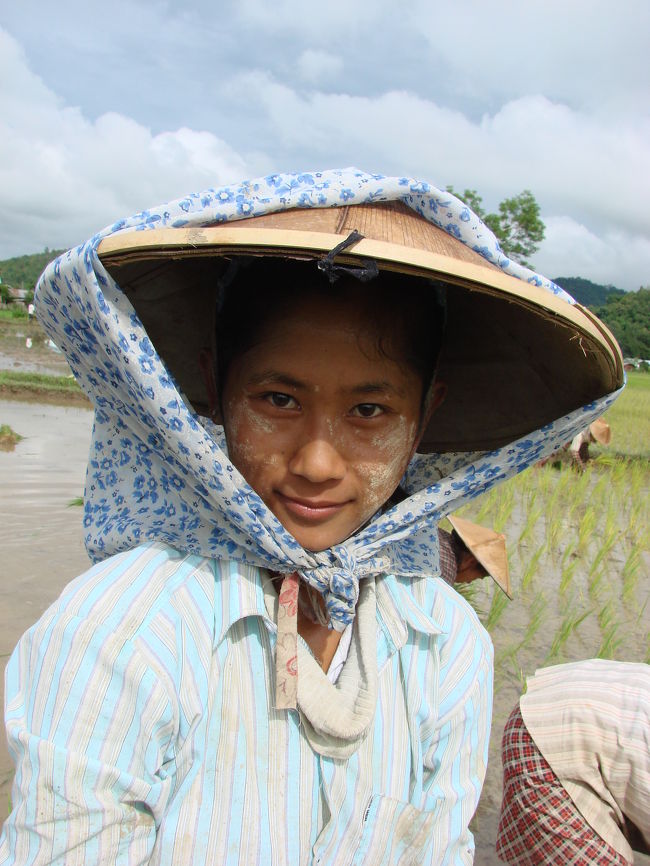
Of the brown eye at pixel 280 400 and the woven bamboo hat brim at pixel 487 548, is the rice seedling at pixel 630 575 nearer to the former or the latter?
the woven bamboo hat brim at pixel 487 548

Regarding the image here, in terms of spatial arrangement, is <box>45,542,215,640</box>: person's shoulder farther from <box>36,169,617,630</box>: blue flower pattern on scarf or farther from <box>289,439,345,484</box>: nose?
<box>289,439,345,484</box>: nose

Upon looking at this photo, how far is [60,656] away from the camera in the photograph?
765 mm

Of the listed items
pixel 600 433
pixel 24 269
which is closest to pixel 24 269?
pixel 24 269

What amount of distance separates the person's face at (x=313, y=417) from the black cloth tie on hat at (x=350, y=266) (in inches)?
8.2

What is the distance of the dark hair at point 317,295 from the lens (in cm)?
102

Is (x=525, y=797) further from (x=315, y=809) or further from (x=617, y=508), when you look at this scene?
(x=617, y=508)

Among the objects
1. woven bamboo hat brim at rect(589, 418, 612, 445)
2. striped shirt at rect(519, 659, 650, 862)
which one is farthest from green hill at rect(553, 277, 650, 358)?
striped shirt at rect(519, 659, 650, 862)

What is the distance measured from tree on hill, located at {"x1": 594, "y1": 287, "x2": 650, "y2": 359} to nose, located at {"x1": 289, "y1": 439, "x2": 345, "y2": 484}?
55.6 m

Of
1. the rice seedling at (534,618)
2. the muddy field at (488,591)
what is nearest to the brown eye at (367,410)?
the muddy field at (488,591)

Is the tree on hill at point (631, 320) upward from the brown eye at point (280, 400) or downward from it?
upward

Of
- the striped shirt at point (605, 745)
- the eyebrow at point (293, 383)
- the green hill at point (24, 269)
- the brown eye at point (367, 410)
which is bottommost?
the striped shirt at point (605, 745)

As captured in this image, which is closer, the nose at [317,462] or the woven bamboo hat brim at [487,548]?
the nose at [317,462]

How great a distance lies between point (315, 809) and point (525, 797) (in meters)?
0.75

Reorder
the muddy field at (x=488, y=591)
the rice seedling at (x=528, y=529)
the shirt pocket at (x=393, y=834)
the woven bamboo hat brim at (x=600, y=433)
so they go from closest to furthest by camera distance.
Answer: the shirt pocket at (x=393, y=834) < the muddy field at (x=488, y=591) < the rice seedling at (x=528, y=529) < the woven bamboo hat brim at (x=600, y=433)
